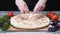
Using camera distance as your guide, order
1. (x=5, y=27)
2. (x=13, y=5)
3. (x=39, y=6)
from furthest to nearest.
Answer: (x=13, y=5)
(x=39, y=6)
(x=5, y=27)

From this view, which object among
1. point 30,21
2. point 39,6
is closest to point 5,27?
point 30,21

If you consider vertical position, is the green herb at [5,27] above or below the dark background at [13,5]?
below

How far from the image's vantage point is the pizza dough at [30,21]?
1.07 m

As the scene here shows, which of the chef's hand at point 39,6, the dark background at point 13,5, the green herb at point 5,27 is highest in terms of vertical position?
the chef's hand at point 39,6

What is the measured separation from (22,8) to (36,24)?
0.49 feet

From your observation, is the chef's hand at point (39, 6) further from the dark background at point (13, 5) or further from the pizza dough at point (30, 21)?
the dark background at point (13, 5)

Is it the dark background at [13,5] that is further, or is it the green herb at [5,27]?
the dark background at [13,5]

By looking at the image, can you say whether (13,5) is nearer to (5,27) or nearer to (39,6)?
(39,6)

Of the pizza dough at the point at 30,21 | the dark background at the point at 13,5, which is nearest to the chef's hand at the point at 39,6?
the pizza dough at the point at 30,21

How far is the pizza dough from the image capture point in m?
1.07

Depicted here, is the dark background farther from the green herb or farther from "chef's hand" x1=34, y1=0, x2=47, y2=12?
the green herb

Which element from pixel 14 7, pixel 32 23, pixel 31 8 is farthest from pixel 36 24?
Answer: pixel 14 7

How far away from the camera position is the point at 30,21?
1.11m

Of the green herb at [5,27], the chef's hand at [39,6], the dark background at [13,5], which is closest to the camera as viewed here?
the green herb at [5,27]
